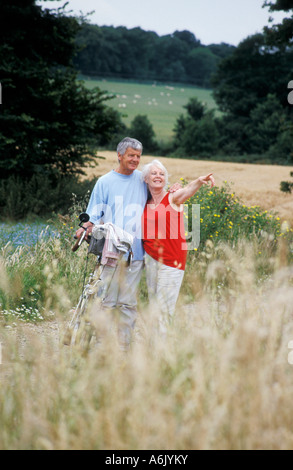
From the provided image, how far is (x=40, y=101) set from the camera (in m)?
12.9

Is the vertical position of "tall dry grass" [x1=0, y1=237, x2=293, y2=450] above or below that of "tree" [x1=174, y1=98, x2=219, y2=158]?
above

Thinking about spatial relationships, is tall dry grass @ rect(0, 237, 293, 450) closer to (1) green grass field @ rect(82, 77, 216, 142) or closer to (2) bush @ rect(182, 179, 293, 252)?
(2) bush @ rect(182, 179, 293, 252)

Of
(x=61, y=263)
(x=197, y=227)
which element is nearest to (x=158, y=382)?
(x=61, y=263)

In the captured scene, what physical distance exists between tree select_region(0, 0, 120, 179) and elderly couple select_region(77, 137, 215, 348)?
798 cm

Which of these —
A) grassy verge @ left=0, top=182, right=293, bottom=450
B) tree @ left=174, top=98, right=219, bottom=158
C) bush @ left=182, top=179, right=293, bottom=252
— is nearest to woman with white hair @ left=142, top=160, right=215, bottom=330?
grassy verge @ left=0, top=182, right=293, bottom=450

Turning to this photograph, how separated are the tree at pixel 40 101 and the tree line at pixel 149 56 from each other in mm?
50919

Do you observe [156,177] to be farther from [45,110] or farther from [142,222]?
[45,110]

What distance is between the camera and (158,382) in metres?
2.99

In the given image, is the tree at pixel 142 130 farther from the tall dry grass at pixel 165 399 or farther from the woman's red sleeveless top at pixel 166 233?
the tall dry grass at pixel 165 399

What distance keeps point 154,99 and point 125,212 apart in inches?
3029

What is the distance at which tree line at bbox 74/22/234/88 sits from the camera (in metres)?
68.3

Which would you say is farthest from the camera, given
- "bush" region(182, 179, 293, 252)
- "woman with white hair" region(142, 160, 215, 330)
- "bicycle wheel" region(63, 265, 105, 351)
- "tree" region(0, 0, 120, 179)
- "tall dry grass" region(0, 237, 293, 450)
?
"tree" region(0, 0, 120, 179)

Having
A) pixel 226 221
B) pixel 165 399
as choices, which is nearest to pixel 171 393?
pixel 165 399

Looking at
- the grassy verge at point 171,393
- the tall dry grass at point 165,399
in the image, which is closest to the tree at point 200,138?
the grassy verge at point 171,393
